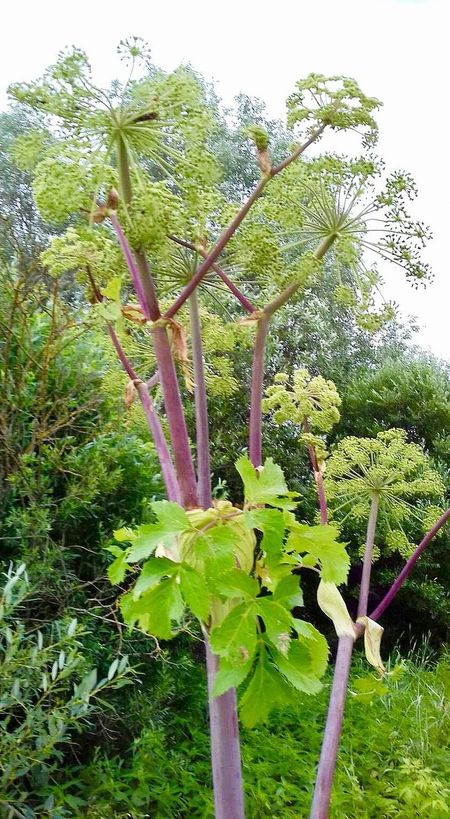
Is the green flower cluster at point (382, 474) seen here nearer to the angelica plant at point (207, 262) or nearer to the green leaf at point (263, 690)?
the angelica plant at point (207, 262)

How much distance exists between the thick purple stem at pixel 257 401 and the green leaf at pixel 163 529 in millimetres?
299

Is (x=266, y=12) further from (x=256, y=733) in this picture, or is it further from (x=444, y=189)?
(x=444, y=189)

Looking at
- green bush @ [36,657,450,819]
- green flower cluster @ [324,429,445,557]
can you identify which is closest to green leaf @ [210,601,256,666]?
green bush @ [36,657,450,819]

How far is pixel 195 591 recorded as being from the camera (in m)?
0.71

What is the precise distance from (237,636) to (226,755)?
306 millimetres

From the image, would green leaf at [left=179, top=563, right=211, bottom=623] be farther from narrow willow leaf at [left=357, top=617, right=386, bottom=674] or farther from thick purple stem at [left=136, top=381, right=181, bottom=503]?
narrow willow leaf at [left=357, top=617, right=386, bottom=674]

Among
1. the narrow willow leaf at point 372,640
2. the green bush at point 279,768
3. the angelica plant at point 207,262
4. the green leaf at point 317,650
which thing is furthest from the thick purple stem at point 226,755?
the green bush at point 279,768

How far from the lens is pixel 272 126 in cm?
764

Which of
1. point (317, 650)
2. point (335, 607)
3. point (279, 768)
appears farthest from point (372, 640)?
point (279, 768)

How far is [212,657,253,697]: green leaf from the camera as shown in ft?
2.42

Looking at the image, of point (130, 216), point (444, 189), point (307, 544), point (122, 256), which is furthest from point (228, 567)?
point (444, 189)

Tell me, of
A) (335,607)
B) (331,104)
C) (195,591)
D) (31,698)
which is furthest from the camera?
(31,698)

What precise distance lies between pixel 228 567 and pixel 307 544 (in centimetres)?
15

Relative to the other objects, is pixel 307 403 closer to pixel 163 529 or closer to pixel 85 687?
pixel 163 529
